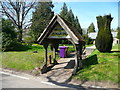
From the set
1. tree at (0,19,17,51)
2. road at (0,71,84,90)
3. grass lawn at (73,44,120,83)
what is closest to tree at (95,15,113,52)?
grass lawn at (73,44,120,83)

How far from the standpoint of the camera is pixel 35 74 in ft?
Answer: 30.8

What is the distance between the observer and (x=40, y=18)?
118 feet

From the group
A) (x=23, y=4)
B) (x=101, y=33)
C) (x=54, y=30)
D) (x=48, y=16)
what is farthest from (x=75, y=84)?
(x=48, y=16)

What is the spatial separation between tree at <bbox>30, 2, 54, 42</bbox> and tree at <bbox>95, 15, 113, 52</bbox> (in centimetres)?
2290

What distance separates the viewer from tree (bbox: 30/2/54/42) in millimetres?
34312

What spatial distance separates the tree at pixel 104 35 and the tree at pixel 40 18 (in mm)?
22900

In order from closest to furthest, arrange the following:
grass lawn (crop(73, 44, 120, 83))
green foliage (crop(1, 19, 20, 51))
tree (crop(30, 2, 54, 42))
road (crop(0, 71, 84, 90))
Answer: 1. road (crop(0, 71, 84, 90))
2. grass lawn (crop(73, 44, 120, 83))
3. green foliage (crop(1, 19, 20, 51))
4. tree (crop(30, 2, 54, 42))

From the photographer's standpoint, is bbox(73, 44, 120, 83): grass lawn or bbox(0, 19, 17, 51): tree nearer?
bbox(73, 44, 120, 83): grass lawn

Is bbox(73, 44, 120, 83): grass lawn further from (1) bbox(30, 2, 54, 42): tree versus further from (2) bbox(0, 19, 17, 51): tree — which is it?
(1) bbox(30, 2, 54, 42): tree

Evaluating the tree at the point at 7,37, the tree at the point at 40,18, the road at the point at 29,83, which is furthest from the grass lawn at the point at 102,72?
the tree at the point at 40,18

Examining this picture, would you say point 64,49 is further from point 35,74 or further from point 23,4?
point 23,4

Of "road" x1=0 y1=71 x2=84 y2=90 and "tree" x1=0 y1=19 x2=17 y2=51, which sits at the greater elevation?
"tree" x1=0 y1=19 x2=17 y2=51

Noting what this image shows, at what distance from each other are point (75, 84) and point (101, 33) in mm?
6794

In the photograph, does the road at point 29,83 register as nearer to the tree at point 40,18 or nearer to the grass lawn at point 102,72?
the grass lawn at point 102,72
